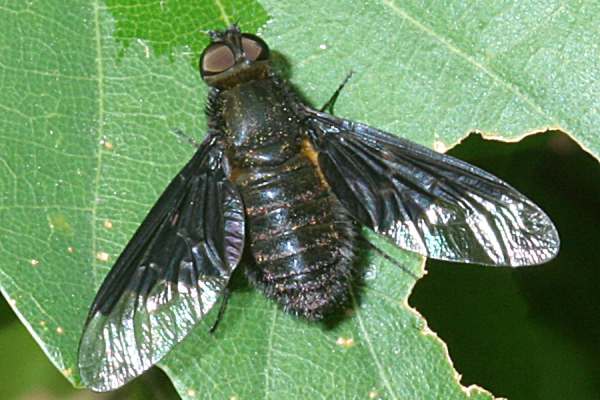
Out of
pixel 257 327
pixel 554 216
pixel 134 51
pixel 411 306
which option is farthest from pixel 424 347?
pixel 134 51

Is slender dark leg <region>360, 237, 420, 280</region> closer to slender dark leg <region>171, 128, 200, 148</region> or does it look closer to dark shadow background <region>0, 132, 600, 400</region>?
dark shadow background <region>0, 132, 600, 400</region>

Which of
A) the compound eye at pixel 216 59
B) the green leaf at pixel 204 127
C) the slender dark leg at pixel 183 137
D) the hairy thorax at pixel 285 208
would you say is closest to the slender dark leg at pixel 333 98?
the green leaf at pixel 204 127

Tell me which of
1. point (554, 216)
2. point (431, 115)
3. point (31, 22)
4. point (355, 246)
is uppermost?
point (31, 22)

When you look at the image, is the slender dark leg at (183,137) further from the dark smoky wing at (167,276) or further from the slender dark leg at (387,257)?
the slender dark leg at (387,257)

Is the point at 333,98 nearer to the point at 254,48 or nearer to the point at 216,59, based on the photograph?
the point at 254,48

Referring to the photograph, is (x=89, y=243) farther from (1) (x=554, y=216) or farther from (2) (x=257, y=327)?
(1) (x=554, y=216)
